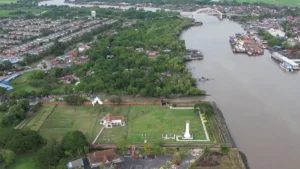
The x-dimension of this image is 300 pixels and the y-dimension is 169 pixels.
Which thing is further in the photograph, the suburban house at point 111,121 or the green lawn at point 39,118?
the green lawn at point 39,118

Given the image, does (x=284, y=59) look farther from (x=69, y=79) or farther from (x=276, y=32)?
(x=69, y=79)

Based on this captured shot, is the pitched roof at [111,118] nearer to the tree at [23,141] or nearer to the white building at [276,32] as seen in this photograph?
the tree at [23,141]

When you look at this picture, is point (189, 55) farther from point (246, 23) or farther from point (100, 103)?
point (246, 23)

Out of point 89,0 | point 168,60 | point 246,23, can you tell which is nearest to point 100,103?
point 168,60

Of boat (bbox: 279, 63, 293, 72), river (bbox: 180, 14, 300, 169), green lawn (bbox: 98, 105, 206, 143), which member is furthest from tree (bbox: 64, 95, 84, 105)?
boat (bbox: 279, 63, 293, 72)

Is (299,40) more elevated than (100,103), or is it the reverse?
(299,40)

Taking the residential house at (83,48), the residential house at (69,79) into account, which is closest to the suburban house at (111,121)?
the residential house at (69,79)

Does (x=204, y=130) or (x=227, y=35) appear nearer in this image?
(x=204, y=130)
